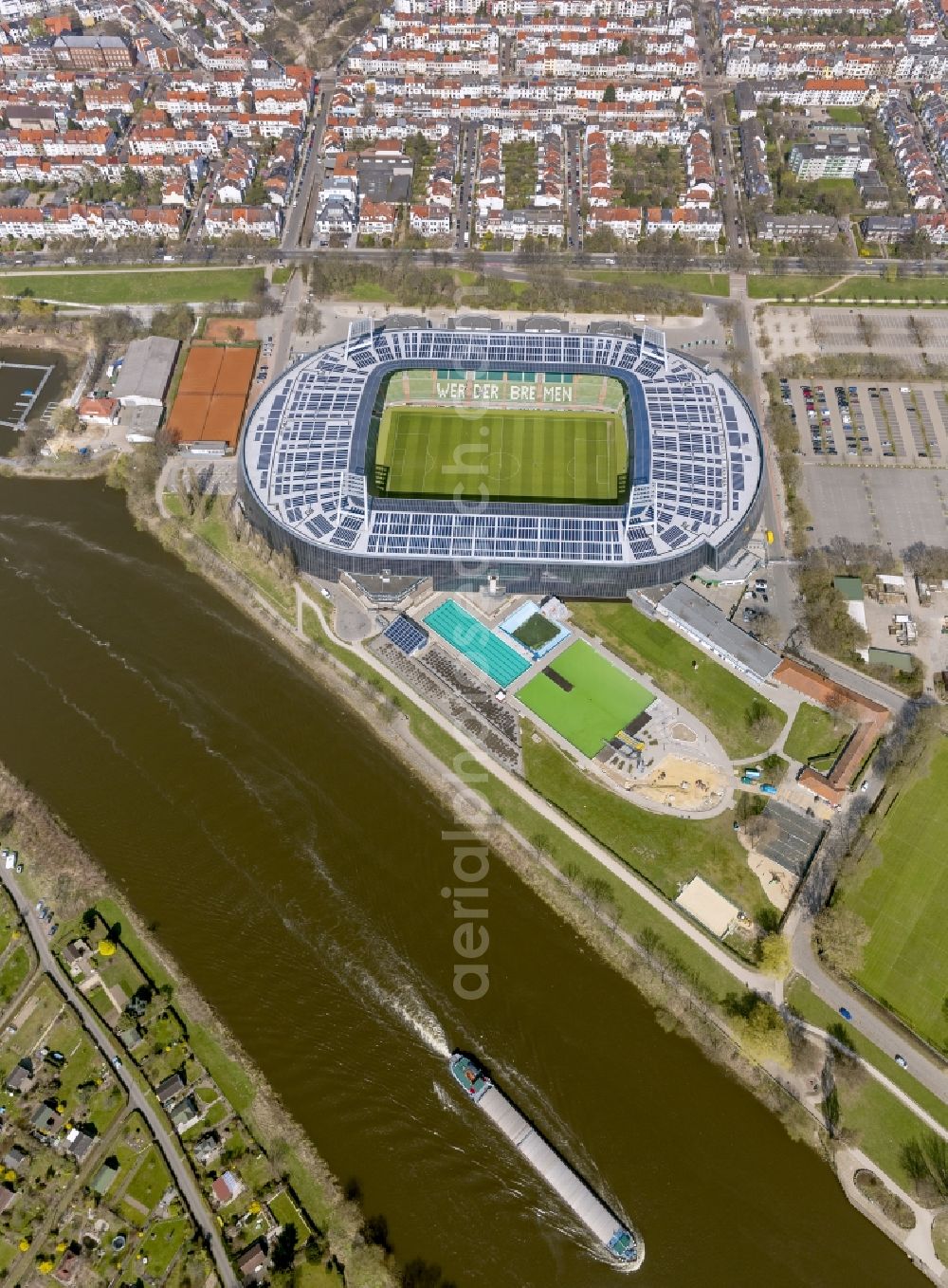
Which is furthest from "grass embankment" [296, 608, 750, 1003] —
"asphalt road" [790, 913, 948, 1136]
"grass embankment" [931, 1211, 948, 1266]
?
"grass embankment" [931, 1211, 948, 1266]

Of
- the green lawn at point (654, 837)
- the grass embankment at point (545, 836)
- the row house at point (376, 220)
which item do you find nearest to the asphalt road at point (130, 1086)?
the grass embankment at point (545, 836)

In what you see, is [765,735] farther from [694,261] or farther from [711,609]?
[694,261]

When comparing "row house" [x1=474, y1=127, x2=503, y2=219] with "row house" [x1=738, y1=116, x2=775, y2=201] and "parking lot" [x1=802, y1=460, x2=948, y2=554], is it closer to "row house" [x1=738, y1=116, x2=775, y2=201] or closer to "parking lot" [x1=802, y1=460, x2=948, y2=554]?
"row house" [x1=738, y1=116, x2=775, y2=201]

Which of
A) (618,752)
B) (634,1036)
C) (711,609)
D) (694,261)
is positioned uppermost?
(694,261)

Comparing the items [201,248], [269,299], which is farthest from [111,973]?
[201,248]

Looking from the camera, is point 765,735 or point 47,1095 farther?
point 765,735

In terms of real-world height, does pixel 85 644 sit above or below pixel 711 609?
below

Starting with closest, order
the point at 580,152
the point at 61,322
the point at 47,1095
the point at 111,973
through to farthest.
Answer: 1. the point at 47,1095
2. the point at 111,973
3. the point at 61,322
4. the point at 580,152
